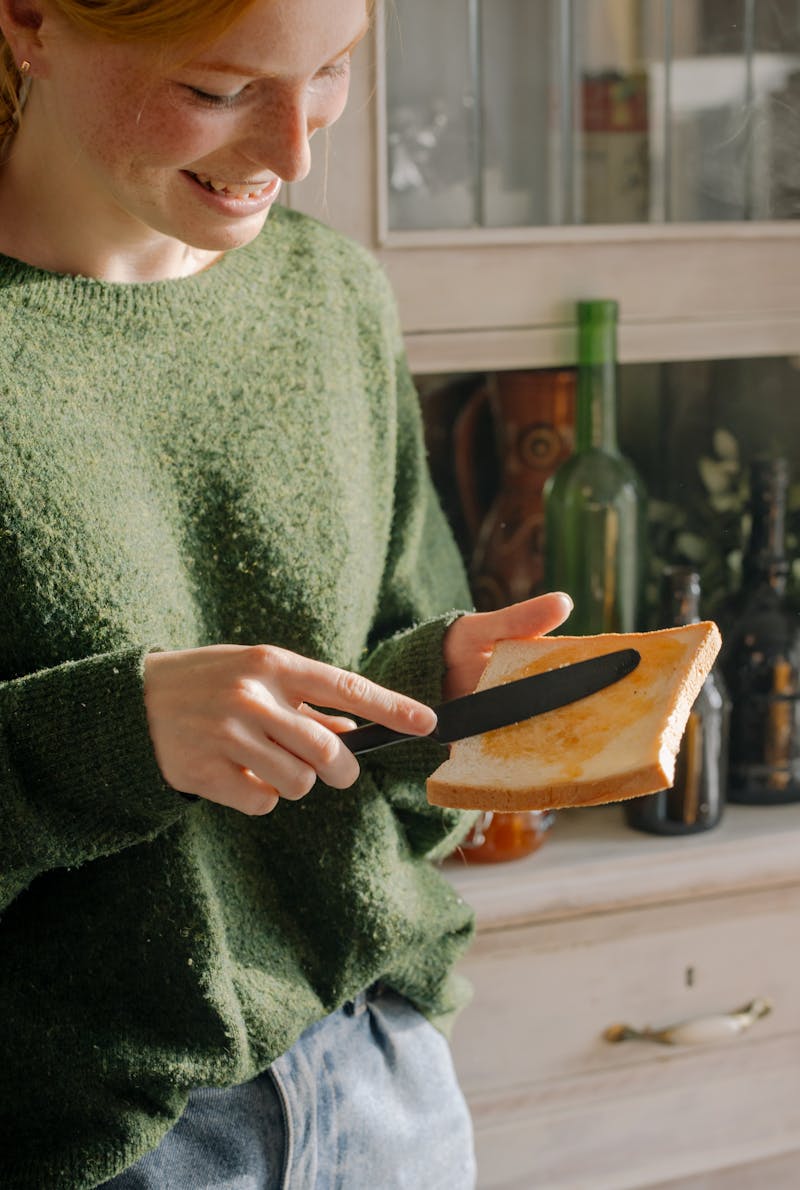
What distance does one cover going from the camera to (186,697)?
69 centimetres

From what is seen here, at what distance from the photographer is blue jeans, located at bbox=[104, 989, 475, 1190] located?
83 centimetres

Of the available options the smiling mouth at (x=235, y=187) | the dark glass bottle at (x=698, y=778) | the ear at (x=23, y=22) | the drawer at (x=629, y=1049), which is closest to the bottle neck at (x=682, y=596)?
the dark glass bottle at (x=698, y=778)

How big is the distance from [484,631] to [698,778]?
56cm

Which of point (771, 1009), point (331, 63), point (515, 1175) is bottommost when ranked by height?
point (515, 1175)

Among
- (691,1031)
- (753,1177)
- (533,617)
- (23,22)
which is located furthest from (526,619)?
(753,1177)

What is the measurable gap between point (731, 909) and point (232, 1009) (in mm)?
670

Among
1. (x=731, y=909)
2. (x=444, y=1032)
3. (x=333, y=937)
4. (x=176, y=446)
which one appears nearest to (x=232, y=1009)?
(x=333, y=937)

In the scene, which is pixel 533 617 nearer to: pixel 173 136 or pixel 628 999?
pixel 173 136

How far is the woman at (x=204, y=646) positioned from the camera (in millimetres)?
711

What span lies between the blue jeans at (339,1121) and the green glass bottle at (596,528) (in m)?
0.50

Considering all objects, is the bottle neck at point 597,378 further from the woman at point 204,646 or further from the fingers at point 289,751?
the fingers at point 289,751

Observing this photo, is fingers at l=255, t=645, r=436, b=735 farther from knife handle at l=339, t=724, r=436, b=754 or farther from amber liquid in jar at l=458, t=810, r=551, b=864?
amber liquid in jar at l=458, t=810, r=551, b=864

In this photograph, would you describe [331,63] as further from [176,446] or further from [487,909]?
[487,909]

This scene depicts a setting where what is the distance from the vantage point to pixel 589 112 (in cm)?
125
